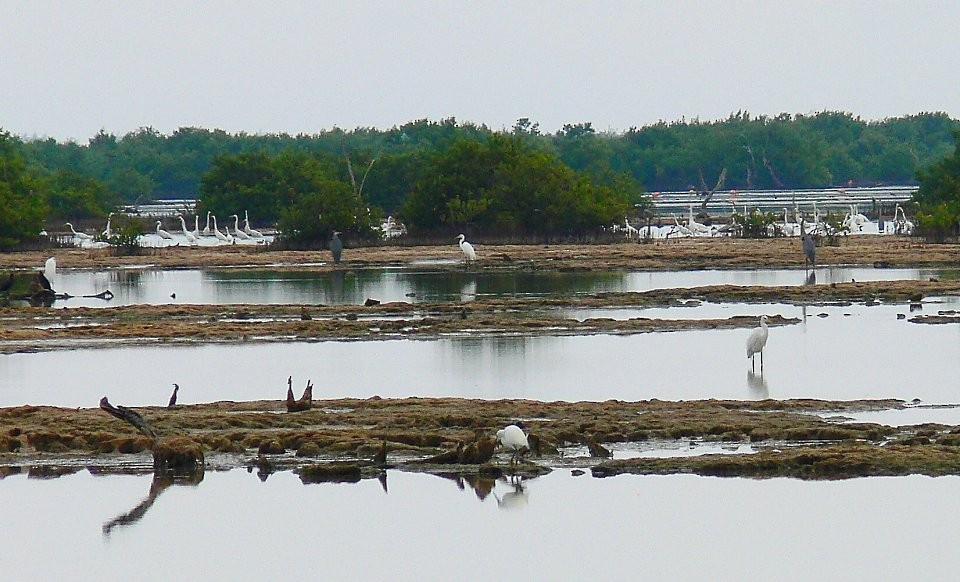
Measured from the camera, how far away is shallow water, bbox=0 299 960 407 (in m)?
18.1

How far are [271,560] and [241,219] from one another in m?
57.7

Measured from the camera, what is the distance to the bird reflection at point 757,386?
1742 centimetres

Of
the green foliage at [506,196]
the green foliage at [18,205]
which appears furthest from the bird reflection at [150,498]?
the green foliage at [18,205]

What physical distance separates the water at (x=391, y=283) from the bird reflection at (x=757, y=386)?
12.1m

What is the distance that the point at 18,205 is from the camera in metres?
52.2

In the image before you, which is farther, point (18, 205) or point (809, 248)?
point (18, 205)

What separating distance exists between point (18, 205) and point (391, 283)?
65.5 feet

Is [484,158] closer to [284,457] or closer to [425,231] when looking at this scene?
[425,231]

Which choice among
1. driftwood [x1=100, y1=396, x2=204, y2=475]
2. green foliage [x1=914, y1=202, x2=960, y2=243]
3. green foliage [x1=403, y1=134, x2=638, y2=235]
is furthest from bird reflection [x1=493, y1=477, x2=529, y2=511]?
green foliage [x1=403, y1=134, x2=638, y2=235]

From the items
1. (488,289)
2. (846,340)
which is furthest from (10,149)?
(846,340)

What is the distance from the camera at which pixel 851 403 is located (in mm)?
16125

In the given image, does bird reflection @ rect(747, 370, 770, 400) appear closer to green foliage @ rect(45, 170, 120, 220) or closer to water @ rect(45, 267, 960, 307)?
water @ rect(45, 267, 960, 307)

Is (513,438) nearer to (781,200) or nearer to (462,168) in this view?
(462,168)

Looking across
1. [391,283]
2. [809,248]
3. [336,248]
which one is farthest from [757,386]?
Result: [336,248]
